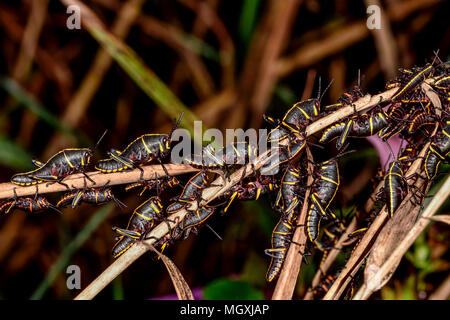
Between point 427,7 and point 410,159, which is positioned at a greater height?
point 427,7

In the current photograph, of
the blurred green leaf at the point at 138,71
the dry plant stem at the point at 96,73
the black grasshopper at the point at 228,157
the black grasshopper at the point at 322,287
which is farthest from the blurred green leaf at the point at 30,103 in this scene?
the black grasshopper at the point at 322,287

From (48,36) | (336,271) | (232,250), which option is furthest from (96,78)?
(336,271)

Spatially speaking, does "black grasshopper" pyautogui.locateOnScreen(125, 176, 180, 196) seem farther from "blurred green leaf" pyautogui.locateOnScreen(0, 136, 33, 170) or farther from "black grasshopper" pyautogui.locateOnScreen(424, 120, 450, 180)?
"blurred green leaf" pyautogui.locateOnScreen(0, 136, 33, 170)

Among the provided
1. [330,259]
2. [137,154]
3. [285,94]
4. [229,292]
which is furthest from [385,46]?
[137,154]

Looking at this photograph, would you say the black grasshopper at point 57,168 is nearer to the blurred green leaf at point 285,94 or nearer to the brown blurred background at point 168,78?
the brown blurred background at point 168,78

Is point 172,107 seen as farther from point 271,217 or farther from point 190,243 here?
point 190,243

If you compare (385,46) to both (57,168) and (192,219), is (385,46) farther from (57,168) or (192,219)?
(57,168)
